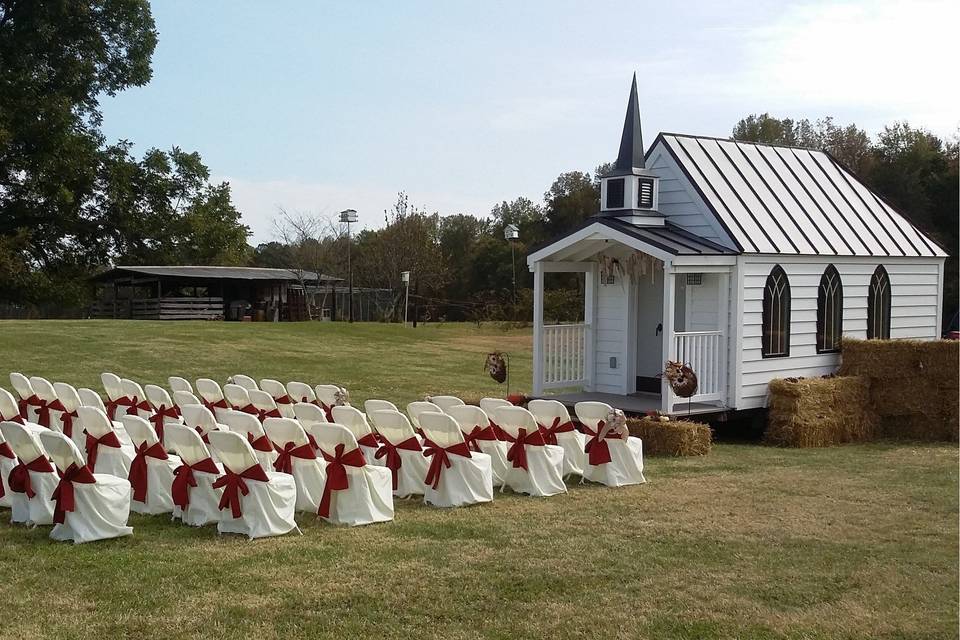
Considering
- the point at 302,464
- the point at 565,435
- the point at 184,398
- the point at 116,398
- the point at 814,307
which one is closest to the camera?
the point at 302,464

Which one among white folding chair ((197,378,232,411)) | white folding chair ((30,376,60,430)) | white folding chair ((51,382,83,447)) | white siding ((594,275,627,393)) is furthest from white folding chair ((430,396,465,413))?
white siding ((594,275,627,393))

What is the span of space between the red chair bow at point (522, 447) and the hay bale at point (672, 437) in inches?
129

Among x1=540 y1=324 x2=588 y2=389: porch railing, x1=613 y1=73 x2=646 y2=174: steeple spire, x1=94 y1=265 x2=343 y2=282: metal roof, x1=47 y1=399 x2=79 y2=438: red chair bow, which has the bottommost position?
x1=47 y1=399 x2=79 y2=438: red chair bow

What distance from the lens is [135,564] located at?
7191mm

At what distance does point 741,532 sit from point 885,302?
33.0ft

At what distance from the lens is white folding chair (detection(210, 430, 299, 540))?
8023mm

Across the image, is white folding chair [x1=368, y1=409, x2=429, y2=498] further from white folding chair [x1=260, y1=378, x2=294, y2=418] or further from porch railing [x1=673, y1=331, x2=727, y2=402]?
porch railing [x1=673, y1=331, x2=727, y2=402]

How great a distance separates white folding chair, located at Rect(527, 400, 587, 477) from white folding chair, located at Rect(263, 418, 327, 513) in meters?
2.84

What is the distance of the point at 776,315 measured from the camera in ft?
49.1

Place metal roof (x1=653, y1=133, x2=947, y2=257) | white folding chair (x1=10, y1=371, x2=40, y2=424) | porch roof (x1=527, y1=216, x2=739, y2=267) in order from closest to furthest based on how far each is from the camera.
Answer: white folding chair (x1=10, y1=371, x2=40, y2=424)
porch roof (x1=527, y1=216, x2=739, y2=267)
metal roof (x1=653, y1=133, x2=947, y2=257)

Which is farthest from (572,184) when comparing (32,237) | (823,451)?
(823,451)

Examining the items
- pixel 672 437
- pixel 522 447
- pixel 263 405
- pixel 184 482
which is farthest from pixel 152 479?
pixel 672 437

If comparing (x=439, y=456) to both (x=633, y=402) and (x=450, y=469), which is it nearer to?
(x=450, y=469)

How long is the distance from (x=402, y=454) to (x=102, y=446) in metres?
2.94
